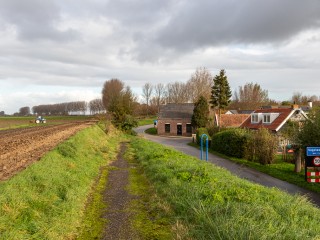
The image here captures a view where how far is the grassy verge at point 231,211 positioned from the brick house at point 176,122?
46335 mm

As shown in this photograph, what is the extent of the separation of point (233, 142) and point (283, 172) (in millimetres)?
8589

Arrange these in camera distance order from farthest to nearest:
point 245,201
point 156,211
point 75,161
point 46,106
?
point 46,106
point 75,161
point 156,211
point 245,201

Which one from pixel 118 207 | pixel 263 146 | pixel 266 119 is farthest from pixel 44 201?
pixel 266 119

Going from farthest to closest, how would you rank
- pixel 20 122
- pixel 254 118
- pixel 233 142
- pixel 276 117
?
pixel 20 122, pixel 254 118, pixel 276 117, pixel 233 142

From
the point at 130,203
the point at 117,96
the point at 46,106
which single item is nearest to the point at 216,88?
the point at 117,96

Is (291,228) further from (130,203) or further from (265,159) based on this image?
(265,159)

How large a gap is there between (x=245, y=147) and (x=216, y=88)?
2977 cm

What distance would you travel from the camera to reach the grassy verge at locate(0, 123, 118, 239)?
6176mm

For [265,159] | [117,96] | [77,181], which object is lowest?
[265,159]

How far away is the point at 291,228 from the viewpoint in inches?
223

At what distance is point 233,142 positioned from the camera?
27656 millimetres

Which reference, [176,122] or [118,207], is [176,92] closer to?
[176,122]

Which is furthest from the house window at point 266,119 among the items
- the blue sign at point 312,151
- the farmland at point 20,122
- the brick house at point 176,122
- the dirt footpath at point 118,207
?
the farmland at point 20,122

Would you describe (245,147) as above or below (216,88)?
below
